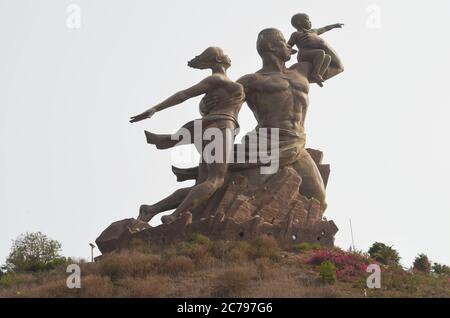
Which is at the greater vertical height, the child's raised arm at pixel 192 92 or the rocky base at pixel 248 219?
the child's raised arm at pixel 192 92

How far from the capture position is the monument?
14023 mm

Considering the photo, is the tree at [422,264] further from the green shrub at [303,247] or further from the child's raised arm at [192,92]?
the child's raised arm at [192,92]

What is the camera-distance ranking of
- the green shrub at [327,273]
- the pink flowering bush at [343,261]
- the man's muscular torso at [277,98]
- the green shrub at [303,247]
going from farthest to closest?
1. the man's muscular torso at [277,98]
2. the green shrub at [303,247]
3. the pink flowering bush at [343,261]
4. the green shrub at [327,273]

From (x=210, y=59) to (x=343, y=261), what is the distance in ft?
16.4

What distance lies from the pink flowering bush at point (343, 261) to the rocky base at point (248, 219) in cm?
102

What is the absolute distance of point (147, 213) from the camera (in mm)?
14844

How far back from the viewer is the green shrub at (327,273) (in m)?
11.6

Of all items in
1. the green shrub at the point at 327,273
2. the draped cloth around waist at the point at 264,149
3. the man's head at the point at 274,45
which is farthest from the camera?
the man's head at the point at 274,45

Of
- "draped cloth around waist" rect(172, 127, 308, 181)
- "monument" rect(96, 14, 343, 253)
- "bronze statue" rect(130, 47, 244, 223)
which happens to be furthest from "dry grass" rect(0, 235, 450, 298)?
"draped cloth around waist" rect(172, 127, 308, 181)

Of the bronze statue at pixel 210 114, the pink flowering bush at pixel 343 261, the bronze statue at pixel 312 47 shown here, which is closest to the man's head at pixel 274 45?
the bronze statue at pixel 312 47

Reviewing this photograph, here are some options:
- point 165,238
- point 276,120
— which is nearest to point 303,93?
point 276,120
